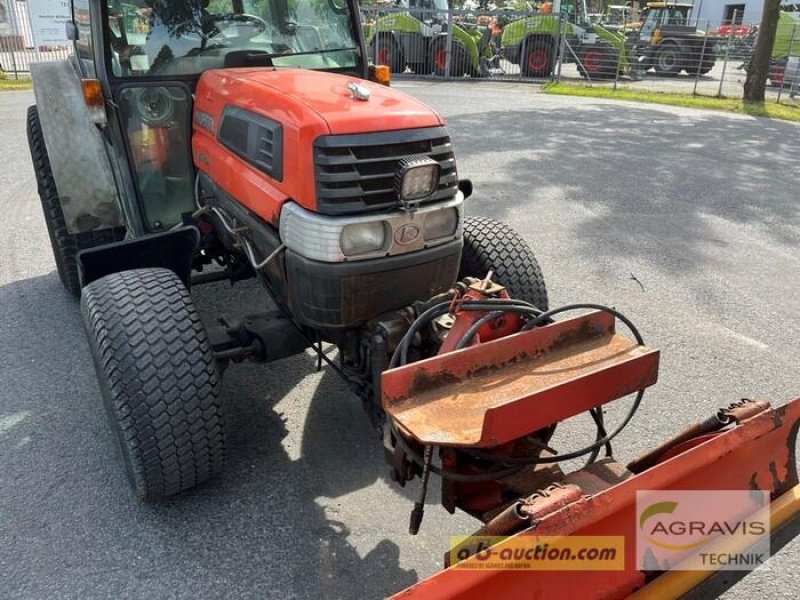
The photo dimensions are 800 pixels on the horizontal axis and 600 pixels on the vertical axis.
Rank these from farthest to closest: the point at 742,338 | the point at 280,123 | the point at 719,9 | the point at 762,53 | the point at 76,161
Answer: the point at 719,9, the point at 762,53, the point at 742,338, the point at 76,161, the point at 280,123

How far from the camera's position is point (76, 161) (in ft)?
12.2

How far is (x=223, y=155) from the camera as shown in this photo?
302cm

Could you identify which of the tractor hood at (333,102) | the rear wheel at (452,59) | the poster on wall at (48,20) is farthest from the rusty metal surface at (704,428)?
the rear wheel at (452,59)

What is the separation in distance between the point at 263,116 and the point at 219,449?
1.30m

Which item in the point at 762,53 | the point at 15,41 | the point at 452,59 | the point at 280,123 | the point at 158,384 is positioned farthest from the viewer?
the point at 452,59

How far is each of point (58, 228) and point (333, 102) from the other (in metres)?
2.31

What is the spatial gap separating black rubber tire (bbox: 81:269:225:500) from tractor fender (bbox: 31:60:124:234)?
1297mm

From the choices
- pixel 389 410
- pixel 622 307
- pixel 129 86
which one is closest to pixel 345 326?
pixel 389 410

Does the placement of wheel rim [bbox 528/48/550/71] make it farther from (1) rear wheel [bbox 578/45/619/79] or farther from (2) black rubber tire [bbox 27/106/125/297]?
(2) black rubber tire [bbox 27/106/125/297]

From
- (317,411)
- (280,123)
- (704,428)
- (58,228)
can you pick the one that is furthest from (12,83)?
(704,428)

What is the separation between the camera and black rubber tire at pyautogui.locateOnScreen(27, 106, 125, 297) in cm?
395

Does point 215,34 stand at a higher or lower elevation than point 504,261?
higher

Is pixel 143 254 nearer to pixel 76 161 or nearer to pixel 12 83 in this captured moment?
pixel 76 161

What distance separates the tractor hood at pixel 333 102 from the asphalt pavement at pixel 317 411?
4.72ft
